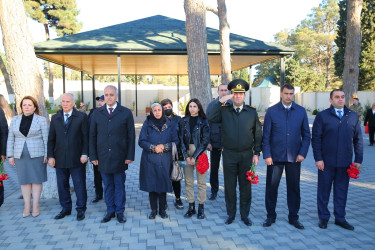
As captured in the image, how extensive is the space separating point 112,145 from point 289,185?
2.50 meters

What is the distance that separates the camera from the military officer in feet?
13.6

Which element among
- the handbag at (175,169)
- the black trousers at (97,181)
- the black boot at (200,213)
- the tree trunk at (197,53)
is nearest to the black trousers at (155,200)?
the handbag at (175,169)

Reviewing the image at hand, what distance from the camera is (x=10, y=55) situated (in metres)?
5.37

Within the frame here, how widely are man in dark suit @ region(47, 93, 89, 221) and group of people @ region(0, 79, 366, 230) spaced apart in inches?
0.5

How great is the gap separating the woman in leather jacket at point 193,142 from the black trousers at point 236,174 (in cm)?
40

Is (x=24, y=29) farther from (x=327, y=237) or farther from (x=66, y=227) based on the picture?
(x=327, y=237)

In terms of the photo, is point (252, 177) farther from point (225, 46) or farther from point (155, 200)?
point (225, 46)

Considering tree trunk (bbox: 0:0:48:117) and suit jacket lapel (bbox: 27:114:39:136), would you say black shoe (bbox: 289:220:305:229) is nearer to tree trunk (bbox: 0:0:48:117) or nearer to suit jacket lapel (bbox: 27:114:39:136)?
suit jacket lapel (bbox: 27:114:39:136)

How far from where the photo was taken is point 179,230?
407 cm

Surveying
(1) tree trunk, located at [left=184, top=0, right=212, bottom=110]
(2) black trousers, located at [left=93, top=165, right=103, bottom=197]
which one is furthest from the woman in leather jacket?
(1) tree trunk, located at [left=184, top=0, right=212, bottom=110]

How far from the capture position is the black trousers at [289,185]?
13.7 feet

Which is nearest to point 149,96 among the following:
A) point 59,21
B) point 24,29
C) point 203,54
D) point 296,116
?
point 59,21

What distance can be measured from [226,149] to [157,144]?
0.98 meters

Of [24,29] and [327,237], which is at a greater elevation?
[24,29]
